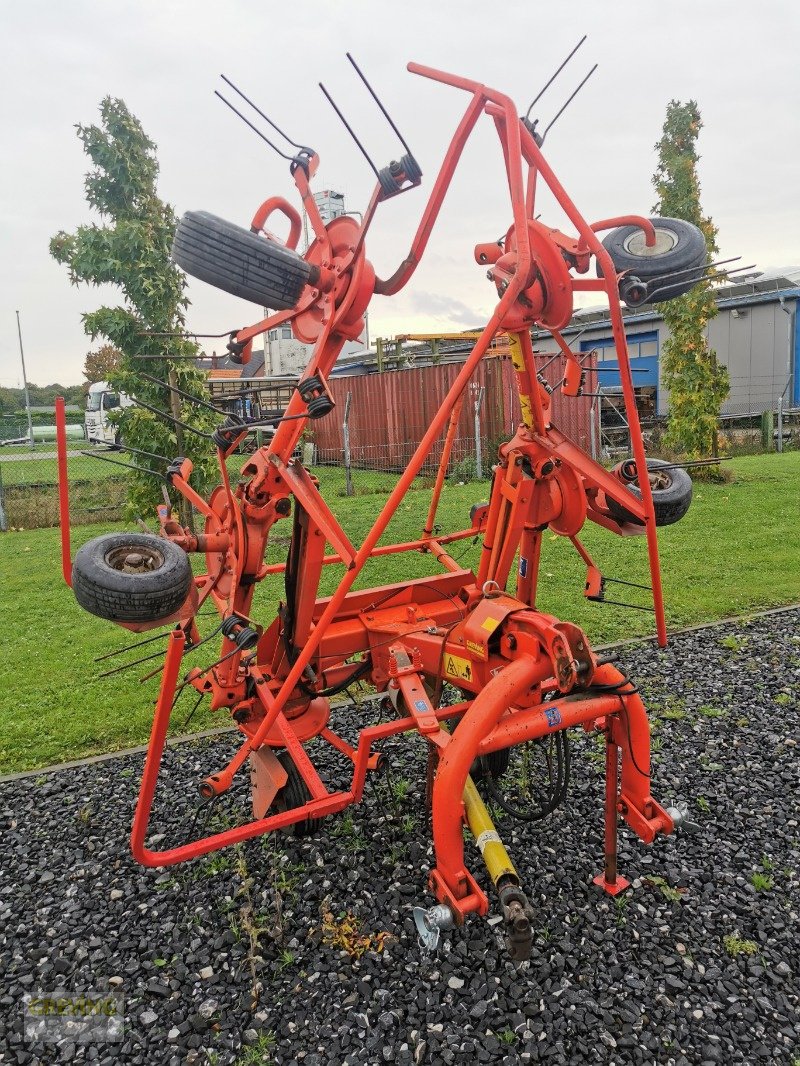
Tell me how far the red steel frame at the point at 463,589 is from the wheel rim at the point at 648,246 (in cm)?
10

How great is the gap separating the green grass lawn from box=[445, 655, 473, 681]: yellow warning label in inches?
98.3

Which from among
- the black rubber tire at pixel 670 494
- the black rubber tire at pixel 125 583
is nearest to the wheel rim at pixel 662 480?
the black rubber tire at pixel 670 494

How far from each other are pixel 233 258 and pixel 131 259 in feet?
27.1

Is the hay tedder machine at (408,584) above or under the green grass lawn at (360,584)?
above

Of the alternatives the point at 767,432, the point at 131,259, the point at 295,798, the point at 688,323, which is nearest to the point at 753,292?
the point at 767,432

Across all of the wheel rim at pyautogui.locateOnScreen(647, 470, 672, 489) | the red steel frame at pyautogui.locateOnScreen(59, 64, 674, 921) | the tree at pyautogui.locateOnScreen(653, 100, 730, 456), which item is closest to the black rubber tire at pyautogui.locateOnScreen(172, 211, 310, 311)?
the red steel frame at pyautogui.locateOnScreen(59, 64, 674, 921)

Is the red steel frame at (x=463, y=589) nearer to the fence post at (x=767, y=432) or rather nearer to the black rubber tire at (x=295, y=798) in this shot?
the black rubber tire at (x=295, y=798)

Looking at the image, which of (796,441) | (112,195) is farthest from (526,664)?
(796,441)

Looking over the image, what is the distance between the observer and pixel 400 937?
3139mm

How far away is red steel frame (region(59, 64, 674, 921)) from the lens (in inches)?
112

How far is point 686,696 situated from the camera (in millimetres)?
5352

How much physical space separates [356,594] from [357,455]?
16.8m

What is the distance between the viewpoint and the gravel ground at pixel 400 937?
8.79 ft

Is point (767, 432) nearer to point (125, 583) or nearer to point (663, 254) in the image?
point (663, 254)
